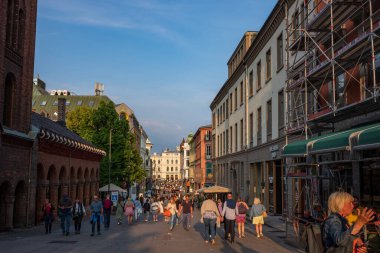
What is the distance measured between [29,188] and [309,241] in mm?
17363

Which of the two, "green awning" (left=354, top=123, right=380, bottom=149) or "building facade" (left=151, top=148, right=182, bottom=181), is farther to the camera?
"building facade" (left=151, top=148, right=182, bottom=181)

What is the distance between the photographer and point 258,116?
31.2 m

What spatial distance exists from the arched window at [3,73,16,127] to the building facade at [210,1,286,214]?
14.1 m

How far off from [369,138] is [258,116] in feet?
70.7

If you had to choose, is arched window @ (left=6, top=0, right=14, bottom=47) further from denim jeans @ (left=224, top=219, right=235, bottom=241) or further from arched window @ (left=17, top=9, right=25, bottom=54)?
denim jeans @ (left=224, top=219, right=235, bottom=241)

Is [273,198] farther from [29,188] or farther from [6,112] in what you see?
[6,112]

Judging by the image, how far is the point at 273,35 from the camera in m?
26.6

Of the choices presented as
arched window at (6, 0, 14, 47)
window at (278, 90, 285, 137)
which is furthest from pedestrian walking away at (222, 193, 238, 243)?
arched window at (6, 0, 14, 47)

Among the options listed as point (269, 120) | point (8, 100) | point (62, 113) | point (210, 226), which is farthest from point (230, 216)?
point (62, 113)

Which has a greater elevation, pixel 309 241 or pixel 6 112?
pixel 6 112

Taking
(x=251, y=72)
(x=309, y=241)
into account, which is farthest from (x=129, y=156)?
(x=309, y=241)

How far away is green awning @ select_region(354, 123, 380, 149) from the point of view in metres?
9.41

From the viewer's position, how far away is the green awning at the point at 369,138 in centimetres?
941

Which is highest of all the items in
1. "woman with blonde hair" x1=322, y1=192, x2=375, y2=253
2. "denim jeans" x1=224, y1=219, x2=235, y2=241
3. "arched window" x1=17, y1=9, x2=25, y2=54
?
"arched window" x1=17, y1=9, x2=25, y2=54
